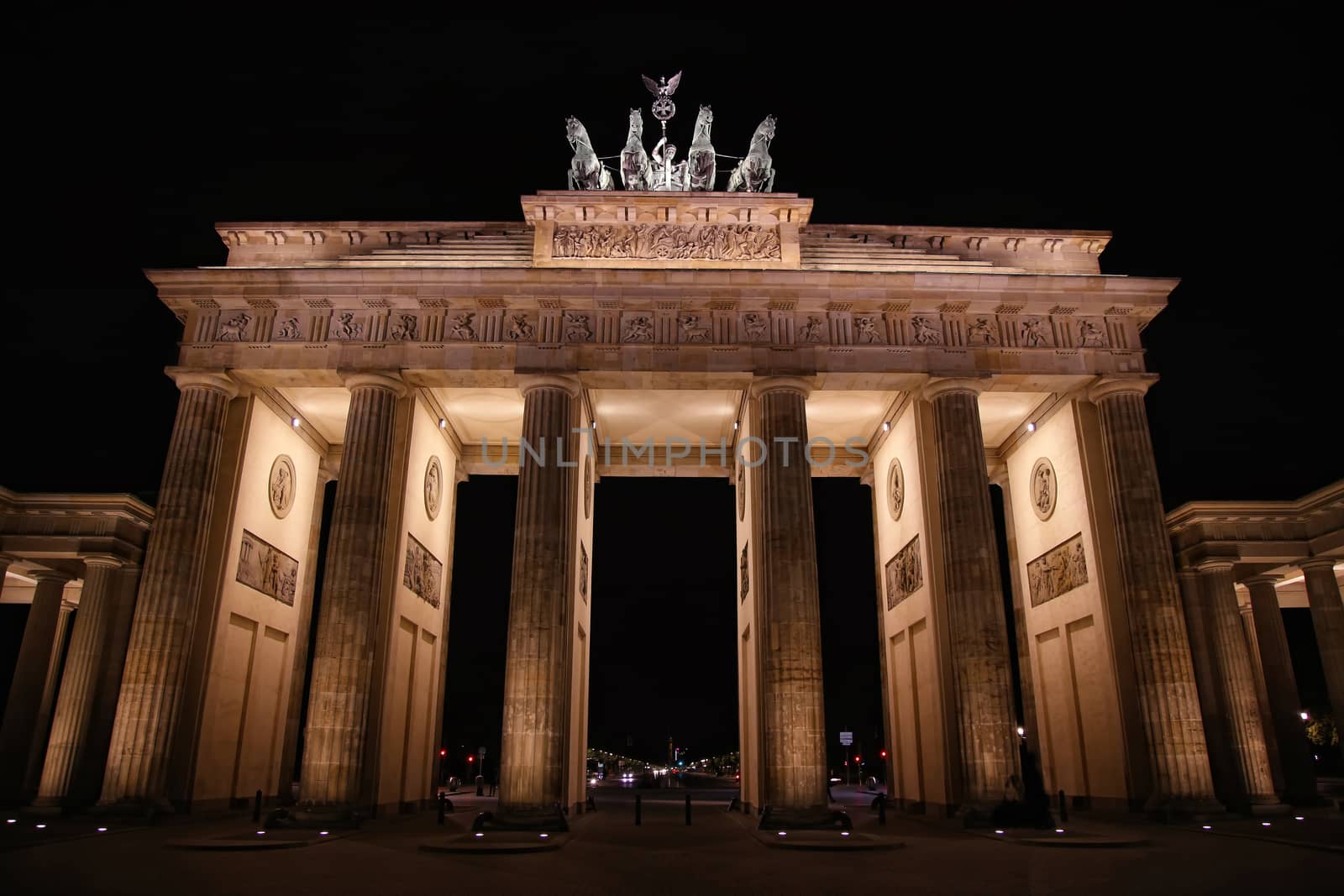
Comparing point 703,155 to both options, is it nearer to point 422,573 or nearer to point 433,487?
point 433,487

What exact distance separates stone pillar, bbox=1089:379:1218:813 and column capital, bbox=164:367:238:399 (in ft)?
74.8

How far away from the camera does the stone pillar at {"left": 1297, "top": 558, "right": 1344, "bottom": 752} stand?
23.6m

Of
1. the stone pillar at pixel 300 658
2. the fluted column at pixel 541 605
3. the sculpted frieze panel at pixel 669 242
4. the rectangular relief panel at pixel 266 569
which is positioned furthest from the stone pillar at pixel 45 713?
the sculpted frieze panel at pixel 669 242

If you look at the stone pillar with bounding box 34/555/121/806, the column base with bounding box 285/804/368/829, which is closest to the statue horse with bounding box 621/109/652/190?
the stone pillar with bounding box 34/555/121/806

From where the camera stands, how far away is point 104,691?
20359 mm

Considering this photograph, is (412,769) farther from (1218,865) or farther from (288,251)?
(1218,865)

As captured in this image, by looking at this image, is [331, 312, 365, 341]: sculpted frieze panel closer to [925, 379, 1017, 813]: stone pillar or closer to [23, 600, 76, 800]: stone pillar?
[23, 600, 76, 800]: stone pillar

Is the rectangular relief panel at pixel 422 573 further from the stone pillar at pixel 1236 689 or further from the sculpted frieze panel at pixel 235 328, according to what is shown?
the stone pillar at pixel 1236 689

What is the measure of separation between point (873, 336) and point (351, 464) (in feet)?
45.0

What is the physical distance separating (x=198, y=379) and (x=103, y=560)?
16.9 ft

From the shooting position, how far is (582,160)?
81.0ft

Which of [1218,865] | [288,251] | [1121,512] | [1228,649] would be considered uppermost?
[288,251]

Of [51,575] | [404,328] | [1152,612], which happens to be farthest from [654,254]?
[51,575]

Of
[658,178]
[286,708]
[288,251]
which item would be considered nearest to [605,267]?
[658,178]
